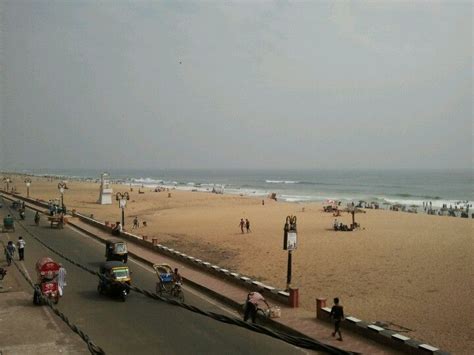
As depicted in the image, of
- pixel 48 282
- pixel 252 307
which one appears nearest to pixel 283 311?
pixel 252 307

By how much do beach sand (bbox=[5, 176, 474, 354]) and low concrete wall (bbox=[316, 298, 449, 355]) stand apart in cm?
161

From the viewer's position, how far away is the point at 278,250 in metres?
24.2

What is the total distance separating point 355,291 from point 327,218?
2523cm

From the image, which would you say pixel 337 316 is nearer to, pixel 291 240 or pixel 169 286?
pixel 291 240

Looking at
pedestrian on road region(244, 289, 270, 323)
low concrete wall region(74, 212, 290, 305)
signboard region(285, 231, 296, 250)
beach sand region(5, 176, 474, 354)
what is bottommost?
beach sand region(5, 176, 474, 354)

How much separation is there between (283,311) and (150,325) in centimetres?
372

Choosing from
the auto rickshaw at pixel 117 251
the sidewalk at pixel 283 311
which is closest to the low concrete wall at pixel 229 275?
the sidewalk at pixel 283 311

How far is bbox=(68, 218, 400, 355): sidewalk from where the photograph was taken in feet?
33.9

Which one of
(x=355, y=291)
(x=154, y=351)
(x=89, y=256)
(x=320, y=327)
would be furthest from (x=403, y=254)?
(x=154, y=351)

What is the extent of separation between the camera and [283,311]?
12.9 meters

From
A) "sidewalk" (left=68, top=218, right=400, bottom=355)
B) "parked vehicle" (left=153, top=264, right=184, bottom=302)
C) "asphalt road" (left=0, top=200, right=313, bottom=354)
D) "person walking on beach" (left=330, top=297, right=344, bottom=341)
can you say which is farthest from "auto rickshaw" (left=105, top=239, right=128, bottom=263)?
"person walking on beach" (left=330, top=297, right=344, bottom=341)

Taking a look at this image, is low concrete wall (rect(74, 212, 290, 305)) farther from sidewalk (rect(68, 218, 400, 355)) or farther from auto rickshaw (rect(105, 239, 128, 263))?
auto rickshaw (rect(105, 239, 128, 263))

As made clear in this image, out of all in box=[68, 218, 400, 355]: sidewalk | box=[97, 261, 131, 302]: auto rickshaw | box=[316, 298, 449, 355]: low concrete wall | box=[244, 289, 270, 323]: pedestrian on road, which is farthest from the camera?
box=[97, 261, 131, 302]: auto rickshaw

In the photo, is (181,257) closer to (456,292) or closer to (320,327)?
(320,327)
